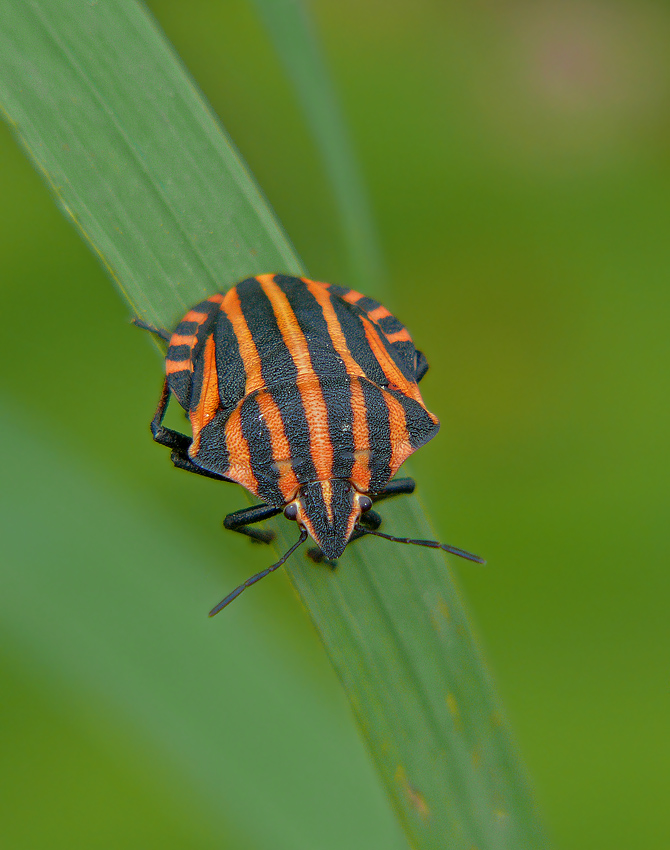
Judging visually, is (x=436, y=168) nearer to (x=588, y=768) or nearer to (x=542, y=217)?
(x=542, y=217)

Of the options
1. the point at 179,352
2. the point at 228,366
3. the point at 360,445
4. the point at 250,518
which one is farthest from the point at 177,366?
the point at 360,445

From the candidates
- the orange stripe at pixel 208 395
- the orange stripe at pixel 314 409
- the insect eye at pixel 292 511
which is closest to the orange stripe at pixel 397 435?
the orange stripe at pixel 314 409

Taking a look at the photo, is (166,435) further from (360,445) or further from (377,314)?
(377,314)

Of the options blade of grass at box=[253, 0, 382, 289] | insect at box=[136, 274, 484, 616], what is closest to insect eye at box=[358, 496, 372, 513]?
insect at box=[136, 274, 484, 616]

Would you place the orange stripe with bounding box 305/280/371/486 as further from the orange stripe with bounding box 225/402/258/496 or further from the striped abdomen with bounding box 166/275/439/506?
the orange stripe with bounding box 225/402/258/496

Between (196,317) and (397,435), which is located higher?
(196,317)

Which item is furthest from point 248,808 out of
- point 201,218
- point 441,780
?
point 201,218
